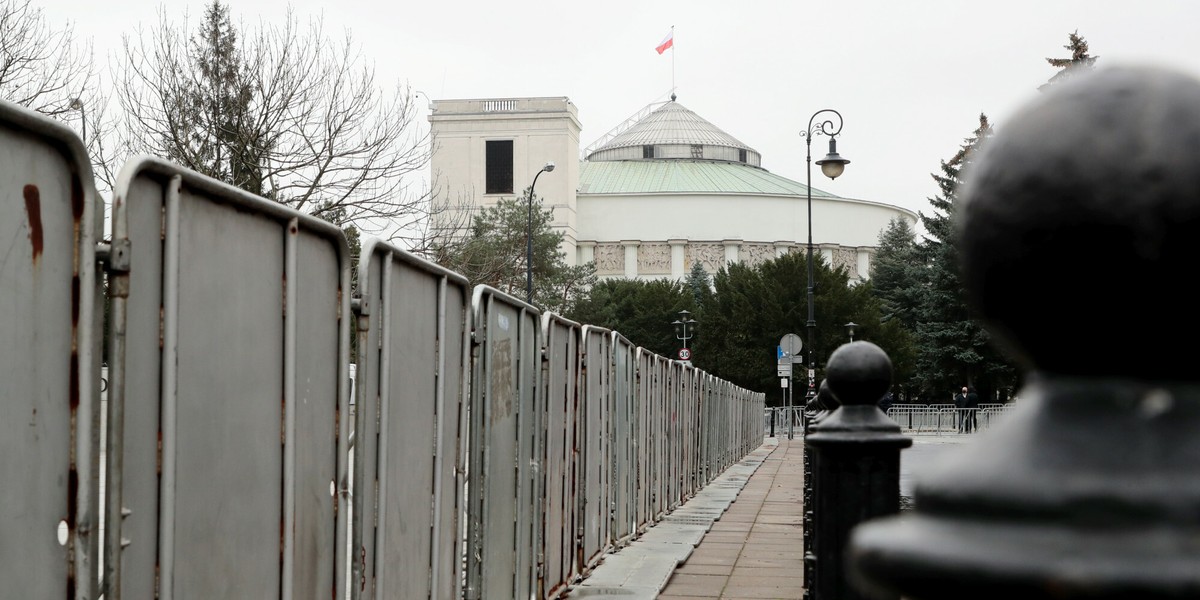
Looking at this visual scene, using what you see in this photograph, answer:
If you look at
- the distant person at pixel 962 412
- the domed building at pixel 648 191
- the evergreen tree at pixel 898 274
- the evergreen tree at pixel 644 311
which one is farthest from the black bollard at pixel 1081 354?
the domed building at pixel 648 191

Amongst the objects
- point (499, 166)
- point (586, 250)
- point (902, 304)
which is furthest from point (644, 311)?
point (586, 250)

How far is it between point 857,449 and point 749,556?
8.94 meters

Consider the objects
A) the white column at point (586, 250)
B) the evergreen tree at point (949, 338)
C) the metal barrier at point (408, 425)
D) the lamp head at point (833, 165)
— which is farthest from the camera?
the white column at point (586, 250)

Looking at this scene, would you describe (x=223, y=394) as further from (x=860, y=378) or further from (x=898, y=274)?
(x=898, y=274)

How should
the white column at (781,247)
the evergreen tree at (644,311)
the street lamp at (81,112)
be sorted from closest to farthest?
the street lamp at (81,112)
the evergreen tree at (644,311)
the white column at (781,247)

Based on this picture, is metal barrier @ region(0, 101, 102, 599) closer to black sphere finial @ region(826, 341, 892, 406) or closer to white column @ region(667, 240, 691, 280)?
black sphere finial @ region(826, 341, 892, 406)

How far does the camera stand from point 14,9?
2578 centimetres

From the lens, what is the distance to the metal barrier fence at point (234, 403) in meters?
3.25

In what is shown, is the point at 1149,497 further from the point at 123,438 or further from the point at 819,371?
the point at 819,371

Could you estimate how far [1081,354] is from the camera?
3.48 feet

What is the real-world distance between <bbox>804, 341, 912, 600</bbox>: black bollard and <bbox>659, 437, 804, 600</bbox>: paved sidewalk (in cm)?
611

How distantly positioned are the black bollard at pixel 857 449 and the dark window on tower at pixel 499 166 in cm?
9865

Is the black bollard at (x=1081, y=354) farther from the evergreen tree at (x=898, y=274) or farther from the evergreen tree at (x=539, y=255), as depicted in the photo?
the evergreen tree at (x=898, y=274)

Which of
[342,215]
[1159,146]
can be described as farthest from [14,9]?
[1159,146]
